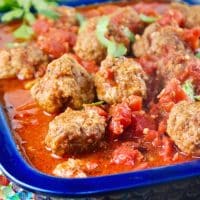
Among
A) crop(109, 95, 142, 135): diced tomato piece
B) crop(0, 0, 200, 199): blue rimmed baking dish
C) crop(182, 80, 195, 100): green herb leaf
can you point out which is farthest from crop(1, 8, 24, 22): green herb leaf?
crop(0, 0, 200, 199): blue rimmed baking dish

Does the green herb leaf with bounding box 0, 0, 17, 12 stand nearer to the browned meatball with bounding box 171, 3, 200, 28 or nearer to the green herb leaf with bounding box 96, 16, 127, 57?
the green herb leaf with bounding box 96, 16, 127, 57

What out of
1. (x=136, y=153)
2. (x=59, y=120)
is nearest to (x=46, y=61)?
(x=59, y=120)

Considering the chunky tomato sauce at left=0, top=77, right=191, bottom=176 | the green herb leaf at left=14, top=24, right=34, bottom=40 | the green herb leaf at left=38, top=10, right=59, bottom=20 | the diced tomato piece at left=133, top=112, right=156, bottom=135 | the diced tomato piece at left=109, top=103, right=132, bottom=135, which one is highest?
the green herb leaf at left=38, top=10, right=59, bottom=20

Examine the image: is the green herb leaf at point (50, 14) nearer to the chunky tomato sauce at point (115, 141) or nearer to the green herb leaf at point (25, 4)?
the green herb leaf at point (25, 4)

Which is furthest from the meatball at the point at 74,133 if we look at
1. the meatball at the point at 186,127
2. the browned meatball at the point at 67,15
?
the browned meatball at the point at 67,15

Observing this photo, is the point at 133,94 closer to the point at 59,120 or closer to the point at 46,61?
the point at 59,120

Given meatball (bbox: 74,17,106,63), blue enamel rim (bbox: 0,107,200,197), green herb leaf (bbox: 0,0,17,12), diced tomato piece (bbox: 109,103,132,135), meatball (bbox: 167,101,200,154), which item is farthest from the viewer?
green herb leaf (bbox: 0,0,17,12)
